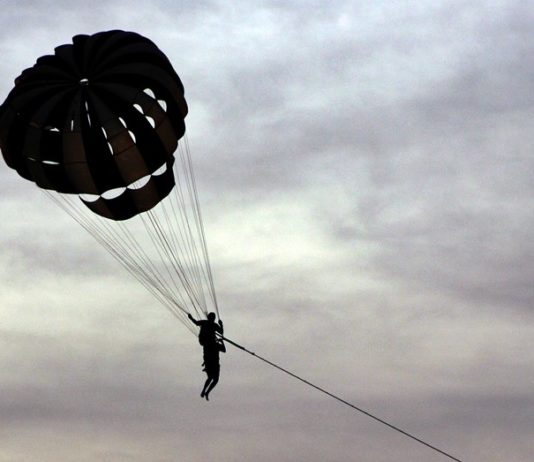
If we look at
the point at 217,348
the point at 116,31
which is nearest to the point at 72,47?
the point at 116,31

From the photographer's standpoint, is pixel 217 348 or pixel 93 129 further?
pixel 93 129

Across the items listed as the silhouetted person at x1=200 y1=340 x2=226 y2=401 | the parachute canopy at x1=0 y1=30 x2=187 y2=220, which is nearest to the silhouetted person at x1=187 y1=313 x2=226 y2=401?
the silhouetted person at x1=200 y1=340 x2=226 y2=401

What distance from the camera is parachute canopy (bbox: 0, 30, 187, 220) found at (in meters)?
24.9

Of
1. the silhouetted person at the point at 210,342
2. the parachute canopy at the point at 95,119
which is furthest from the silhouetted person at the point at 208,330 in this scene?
the parachute canopy at the point at 95,119

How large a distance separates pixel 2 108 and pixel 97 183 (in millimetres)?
3500

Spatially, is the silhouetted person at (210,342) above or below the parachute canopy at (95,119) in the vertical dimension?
below

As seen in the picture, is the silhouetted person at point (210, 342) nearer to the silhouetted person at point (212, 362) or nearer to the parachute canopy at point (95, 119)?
the silhouetted person at point (212, 362)

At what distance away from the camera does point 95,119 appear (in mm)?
24922

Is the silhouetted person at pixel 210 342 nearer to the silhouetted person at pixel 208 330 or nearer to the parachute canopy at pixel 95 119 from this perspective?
the silhouetted person at pixel 208 330

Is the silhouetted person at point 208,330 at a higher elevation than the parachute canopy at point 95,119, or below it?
below

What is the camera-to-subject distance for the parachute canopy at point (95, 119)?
24922 millimetres

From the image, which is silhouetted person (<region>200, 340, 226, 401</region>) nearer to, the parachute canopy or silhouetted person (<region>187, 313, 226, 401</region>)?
silhouetted person (<region>187, 313, 226, 401</region>)

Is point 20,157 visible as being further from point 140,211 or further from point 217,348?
point 217,348

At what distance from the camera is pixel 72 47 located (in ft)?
85.8
